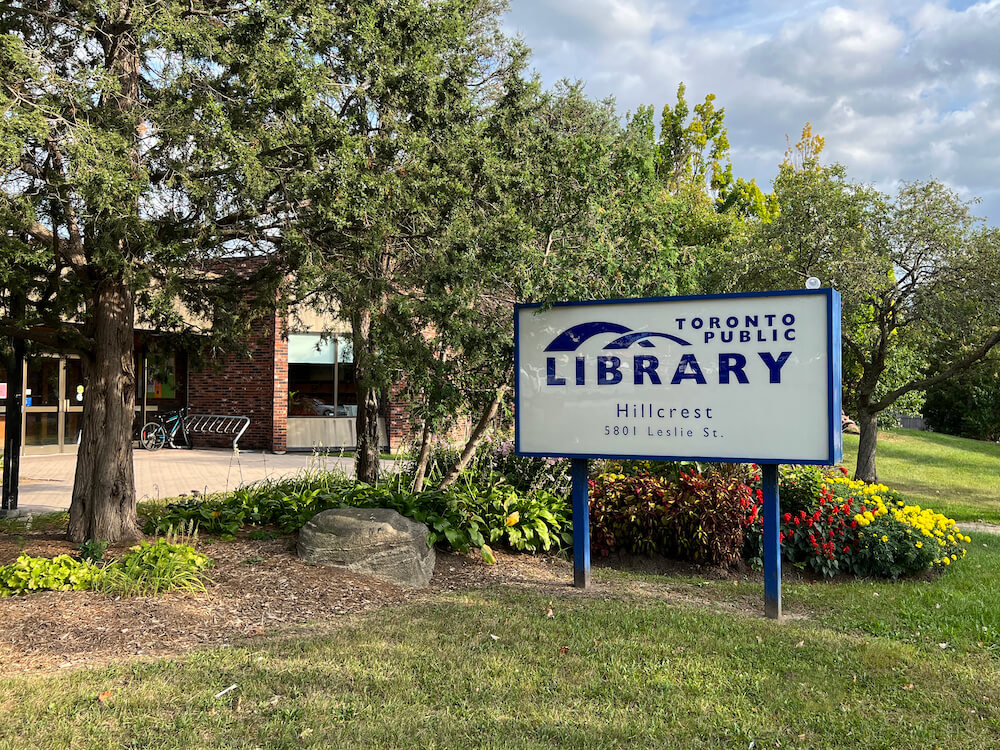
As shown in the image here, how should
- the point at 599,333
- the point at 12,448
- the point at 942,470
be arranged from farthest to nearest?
1. the point at 942,470
2. the point at 12,448
3. the point at 599,333

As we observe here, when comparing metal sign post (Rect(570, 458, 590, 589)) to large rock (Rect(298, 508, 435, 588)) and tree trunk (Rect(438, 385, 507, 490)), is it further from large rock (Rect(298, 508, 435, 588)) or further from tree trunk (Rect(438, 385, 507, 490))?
large rock (Rect(298, 508, 435, 588))

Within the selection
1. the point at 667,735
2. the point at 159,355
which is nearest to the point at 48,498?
the point at 159,355

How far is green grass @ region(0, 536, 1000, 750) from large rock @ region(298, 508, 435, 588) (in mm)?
779

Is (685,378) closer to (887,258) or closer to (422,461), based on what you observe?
(422,461)

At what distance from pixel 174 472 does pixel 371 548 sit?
884cm

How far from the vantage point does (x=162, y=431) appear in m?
18.5

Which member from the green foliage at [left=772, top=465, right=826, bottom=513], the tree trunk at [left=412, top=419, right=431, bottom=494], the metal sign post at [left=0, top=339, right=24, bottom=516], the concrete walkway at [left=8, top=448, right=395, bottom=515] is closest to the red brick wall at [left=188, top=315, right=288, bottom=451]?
the concrete walkway at [left=8, top=448, right=395, bottom=515]

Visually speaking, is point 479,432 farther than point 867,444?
No

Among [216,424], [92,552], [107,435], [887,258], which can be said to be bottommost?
[92,552]

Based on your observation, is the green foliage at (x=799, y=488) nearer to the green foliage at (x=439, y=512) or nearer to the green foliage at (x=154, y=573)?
the green foliage at (x=439, y=512)

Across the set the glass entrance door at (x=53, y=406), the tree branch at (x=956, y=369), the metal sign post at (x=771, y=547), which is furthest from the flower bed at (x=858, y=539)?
the glass entrance door at (x=53, y=406)

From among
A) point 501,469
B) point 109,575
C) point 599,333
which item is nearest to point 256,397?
point 501,469

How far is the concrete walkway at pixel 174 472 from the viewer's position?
34.9 feet

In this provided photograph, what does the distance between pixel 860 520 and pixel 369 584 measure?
14.9 ft
